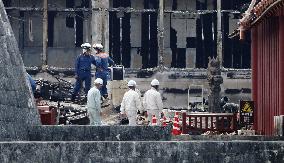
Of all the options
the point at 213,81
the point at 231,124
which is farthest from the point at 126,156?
the point at 213,81

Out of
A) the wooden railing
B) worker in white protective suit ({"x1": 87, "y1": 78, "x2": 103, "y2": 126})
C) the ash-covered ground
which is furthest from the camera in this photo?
the ash-covered ground

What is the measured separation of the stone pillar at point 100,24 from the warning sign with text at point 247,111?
1617 centimetres

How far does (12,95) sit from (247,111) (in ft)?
39.2

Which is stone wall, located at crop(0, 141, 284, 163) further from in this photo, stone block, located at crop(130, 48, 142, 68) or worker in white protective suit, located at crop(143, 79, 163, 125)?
stone block, located at crop(130, 48, 142, 68)

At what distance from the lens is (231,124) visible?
2433 cm

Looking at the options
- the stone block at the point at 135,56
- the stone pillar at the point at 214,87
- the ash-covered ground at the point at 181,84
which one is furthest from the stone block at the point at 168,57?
the stone pillar at the point at 214,87

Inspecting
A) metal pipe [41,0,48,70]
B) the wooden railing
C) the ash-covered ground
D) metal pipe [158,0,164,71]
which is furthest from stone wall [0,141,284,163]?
Answer: metal pipe [158,0,164,71]

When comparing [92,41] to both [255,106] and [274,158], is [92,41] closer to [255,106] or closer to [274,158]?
[255,106]

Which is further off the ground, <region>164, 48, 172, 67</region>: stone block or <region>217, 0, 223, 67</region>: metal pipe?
<region>217, 0, 223, 67</region>: metal pipe

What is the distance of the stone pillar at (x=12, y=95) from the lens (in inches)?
522

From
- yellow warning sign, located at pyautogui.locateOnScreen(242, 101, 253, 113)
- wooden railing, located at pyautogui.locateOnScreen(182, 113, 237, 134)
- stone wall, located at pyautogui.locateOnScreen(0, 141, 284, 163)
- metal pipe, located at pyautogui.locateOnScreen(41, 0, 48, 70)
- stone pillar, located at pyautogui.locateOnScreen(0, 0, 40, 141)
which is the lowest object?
Answer: wooden railing, located at pyautogui.locateOnScreen(182, 113, 237, 134)

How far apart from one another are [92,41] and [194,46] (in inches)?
211

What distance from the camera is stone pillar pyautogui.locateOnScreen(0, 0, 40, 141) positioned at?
43.5 feet

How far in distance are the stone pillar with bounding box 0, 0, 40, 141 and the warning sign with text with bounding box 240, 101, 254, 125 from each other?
10508 millimetres
